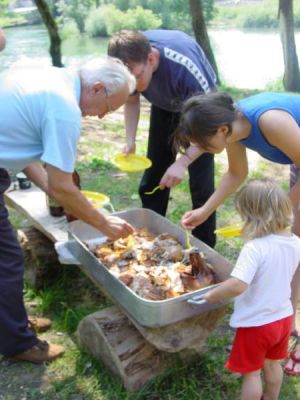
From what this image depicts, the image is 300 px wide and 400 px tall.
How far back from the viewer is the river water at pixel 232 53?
551 inches

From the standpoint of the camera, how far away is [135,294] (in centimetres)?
184

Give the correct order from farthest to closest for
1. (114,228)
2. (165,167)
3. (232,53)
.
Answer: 1. (232,53)
2. (165,167)
3. (114,228)

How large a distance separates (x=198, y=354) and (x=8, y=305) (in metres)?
0.93

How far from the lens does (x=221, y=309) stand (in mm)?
2090

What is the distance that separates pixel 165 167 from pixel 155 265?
3.25 feet

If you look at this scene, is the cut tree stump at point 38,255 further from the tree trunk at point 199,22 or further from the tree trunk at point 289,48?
the tree trunk at point 289,48

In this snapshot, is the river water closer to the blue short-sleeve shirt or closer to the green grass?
the green grass

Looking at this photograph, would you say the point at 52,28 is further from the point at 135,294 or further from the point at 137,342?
the point at 135,294

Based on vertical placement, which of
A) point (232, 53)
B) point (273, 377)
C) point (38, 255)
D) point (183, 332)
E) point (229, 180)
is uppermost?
point (229, 180)

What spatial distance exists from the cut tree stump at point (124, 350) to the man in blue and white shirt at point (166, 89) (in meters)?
0.73

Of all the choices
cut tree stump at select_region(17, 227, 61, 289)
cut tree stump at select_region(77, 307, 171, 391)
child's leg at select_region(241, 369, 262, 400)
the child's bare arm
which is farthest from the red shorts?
cut tree stump at select_region(17, 227, 61, 289)

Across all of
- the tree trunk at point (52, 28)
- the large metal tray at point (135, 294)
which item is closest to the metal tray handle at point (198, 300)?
the large metal tray at point (135, 294)

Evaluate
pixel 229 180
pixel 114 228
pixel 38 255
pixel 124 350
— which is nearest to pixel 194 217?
pixel 229 180

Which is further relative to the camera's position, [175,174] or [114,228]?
[175,174]
